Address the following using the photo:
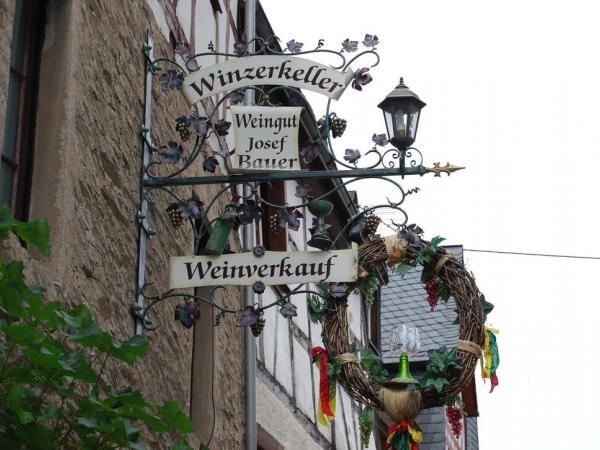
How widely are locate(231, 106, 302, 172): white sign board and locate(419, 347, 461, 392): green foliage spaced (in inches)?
52.5

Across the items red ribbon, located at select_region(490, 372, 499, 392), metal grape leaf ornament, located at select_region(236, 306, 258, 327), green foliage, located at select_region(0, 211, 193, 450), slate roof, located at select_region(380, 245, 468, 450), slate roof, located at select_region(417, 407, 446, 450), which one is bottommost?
green foliage, located at select_region(0, 211, 193, 450)

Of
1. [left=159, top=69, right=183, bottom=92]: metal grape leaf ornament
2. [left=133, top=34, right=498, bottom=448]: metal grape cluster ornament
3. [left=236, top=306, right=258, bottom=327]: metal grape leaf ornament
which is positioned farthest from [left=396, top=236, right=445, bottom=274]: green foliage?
[left=159, top=69, right=183, bottom=92]: metal grape leaf ornament

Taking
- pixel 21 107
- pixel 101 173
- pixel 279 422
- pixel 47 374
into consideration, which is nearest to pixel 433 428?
pixel 279 422

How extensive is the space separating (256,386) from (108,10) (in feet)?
12.5

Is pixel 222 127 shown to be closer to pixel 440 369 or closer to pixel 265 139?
pixel 265 139

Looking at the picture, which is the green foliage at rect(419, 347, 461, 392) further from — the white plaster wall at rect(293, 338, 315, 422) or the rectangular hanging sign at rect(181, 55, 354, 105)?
the white plaster wall at rect(293, 338, 315, 422)

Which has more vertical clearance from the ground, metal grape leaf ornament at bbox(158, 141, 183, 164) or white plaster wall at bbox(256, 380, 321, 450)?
metal grape leaf ornament at bbox(158, 141, 183, 164)

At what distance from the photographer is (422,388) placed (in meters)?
7.58

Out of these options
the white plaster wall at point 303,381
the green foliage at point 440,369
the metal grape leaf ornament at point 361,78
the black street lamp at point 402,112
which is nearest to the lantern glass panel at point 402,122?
the black street lamp at point 402,112

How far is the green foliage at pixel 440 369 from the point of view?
753 centimetres

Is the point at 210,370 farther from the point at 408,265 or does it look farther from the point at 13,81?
the point at 13,81

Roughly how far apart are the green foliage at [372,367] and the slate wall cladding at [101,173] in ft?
3.23

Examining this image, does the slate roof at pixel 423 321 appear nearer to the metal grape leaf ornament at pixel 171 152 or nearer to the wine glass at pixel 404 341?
the wine glass at pixel 404 341

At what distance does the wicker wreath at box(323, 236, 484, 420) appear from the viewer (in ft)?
24.8
